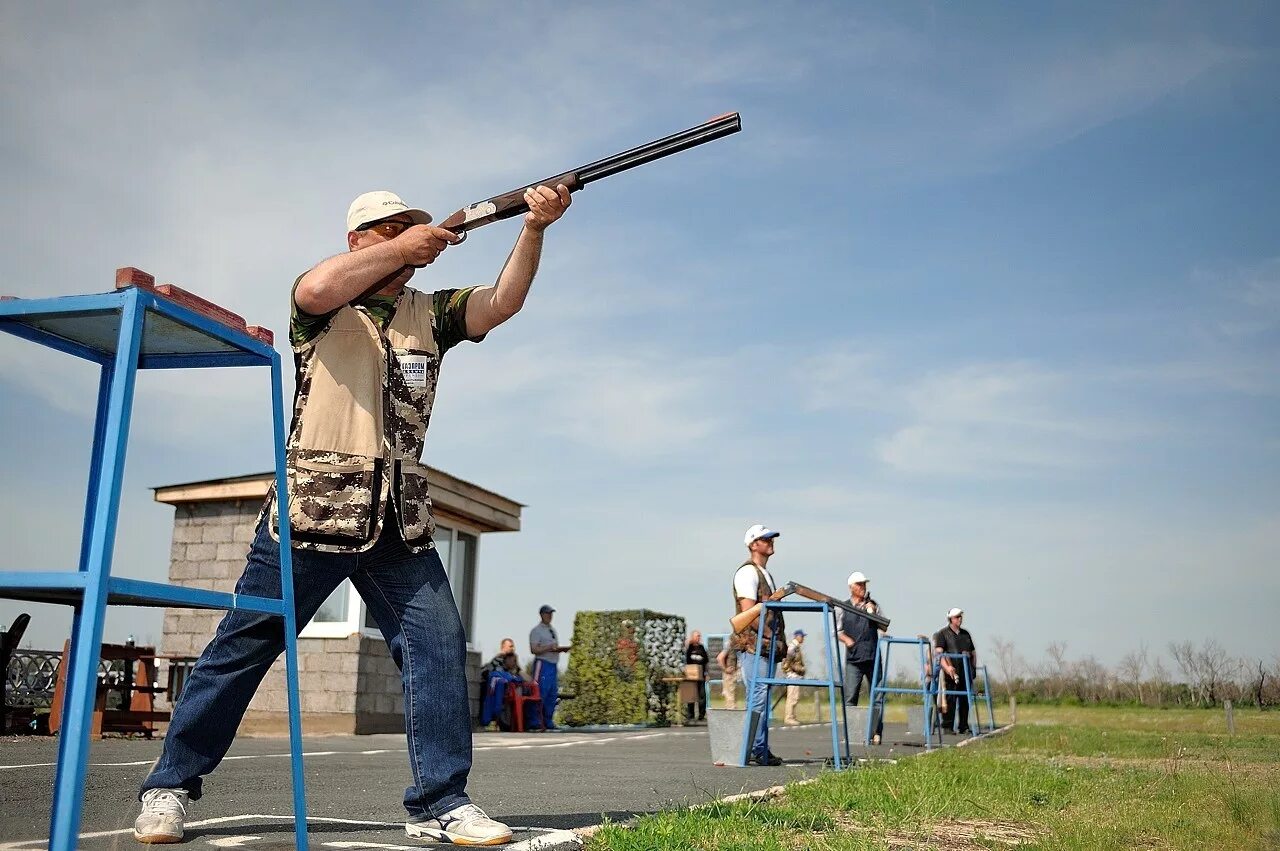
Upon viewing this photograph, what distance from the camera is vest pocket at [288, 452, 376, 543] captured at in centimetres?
348

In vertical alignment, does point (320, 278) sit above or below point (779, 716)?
above

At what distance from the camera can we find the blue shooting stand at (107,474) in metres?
2.27

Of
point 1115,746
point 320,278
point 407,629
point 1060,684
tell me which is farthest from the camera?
point 1060,684

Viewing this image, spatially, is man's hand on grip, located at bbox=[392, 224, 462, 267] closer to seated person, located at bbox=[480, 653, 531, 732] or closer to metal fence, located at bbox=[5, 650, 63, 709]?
metal fence, located at bbox=[5, 650, 63, 709]

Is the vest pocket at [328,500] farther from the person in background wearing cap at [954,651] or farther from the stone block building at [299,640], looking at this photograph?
the person in background wearing cap at [954,651]

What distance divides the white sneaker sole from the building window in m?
11.1

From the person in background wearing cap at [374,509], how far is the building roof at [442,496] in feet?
34.5

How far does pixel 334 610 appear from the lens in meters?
15.0

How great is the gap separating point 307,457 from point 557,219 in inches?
43.3

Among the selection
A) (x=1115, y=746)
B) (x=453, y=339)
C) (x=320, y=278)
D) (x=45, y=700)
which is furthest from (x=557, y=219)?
(x=45, y=700)

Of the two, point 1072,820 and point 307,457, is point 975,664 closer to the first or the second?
point 1072,820

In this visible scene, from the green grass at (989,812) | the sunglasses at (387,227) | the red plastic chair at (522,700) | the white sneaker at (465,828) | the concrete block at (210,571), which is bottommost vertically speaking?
the green grass at (989,812)

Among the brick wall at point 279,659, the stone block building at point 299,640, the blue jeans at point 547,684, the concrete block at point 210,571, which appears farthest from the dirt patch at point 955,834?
the blue jeans at point 547,684

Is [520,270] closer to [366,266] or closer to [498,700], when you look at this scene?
[366,266]
